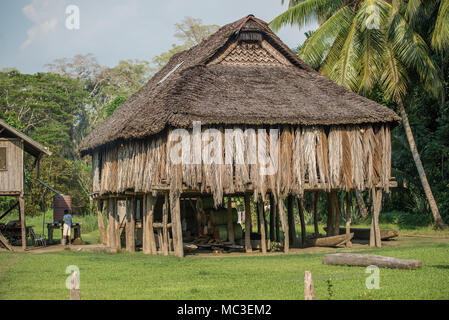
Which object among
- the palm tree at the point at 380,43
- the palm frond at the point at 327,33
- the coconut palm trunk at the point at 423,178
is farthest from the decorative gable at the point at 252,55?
the coconut palm trunk at the point at 423,178

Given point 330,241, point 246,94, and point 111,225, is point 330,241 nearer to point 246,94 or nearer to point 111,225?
point 246,94

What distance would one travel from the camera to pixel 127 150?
Result: 22.4 m

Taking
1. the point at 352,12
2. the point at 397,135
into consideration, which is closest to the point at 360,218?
the point at 397,135

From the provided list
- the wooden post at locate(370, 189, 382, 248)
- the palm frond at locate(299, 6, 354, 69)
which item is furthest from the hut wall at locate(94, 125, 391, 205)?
the palm frond at locate(299, 6, 354, 69)

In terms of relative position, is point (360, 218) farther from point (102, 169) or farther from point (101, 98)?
point (101, 98)

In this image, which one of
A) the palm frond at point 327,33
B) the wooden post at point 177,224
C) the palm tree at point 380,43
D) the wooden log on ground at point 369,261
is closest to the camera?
the wooden log on ground at point 369,261

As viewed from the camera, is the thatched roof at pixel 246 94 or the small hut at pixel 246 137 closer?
the small hut at pixel 246 137

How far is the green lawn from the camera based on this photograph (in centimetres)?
1107

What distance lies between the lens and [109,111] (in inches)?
1896

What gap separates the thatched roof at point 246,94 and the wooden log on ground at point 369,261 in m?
5.77

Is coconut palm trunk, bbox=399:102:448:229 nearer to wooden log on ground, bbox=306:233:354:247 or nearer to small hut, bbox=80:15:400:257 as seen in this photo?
small hut, bbox=80:15:400:257

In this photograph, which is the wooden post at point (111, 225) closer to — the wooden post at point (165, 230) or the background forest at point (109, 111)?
the wooden post at point (165, 230)

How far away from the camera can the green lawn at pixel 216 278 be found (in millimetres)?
11070

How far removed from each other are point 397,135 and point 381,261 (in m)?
18.6
